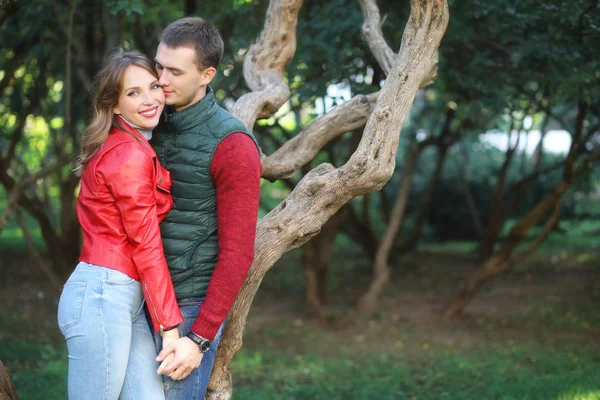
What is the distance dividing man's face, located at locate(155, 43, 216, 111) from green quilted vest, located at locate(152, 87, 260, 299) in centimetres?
10

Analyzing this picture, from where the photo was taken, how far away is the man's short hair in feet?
8.34

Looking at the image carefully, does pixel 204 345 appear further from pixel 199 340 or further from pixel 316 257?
pixel 316 257

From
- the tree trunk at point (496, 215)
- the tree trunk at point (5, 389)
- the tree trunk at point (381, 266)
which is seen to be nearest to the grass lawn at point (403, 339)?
the tree trunk at point (381, 266)

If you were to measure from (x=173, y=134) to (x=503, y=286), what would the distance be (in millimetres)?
8254

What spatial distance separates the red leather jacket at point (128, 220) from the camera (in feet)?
7.54

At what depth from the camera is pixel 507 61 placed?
6617 mm

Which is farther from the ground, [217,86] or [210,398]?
[217,86]

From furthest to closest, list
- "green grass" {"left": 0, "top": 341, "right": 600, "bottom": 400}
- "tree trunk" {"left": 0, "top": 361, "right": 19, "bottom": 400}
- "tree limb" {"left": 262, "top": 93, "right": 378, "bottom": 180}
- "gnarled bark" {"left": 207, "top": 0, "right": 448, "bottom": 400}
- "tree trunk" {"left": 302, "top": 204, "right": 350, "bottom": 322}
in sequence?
"tree trunk" {"left": 302, "top": 204, "right": 350, "bottom": 322}
"green grass" {"left": 0, "top": 341, "right": 600, "bottom": 400}
"tree limb" {"left": 262, "top": 93, "right": 378, "bottom": 180}
"gnarled bark" {"left": 207, "top": 0, "right": 448, "bottom": 400}
"tree trunk" {"left": 0, "top": 361, "right": 19, "bottom": 400}

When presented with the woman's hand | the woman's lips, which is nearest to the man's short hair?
the woman's lips

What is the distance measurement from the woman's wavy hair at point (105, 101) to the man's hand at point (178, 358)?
A: 0.71 metres

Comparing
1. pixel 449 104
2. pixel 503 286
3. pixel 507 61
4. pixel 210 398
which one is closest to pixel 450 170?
pixel 503 286

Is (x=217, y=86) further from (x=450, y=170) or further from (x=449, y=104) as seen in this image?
(x=450, y=170)

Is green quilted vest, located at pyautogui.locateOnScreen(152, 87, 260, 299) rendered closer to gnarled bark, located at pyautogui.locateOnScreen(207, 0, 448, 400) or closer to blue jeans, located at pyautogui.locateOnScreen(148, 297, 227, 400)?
blue jeans, located at pyautogui.locateOnScreen(148, 297, 227, 400)

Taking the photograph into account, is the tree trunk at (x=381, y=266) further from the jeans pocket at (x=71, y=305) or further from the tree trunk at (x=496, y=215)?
the jeans pocket at (x=71, y=305)
